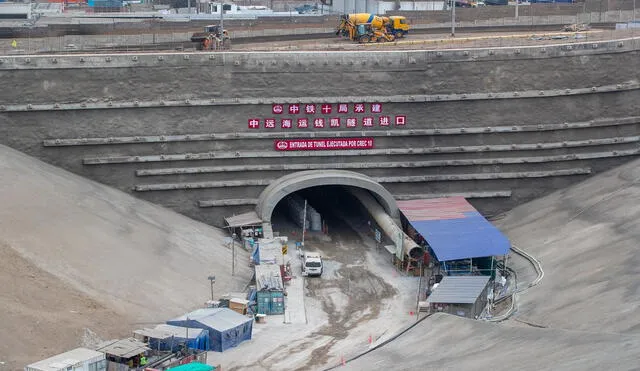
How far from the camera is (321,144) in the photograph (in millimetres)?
65750

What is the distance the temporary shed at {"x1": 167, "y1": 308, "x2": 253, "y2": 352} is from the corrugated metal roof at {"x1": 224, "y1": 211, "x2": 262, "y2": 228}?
47.2 ft

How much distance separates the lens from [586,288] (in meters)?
49.4

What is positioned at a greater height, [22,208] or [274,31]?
[274,31]

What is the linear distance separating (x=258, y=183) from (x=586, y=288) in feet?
73.4

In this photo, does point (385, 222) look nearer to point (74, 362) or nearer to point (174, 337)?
point (174, 337)

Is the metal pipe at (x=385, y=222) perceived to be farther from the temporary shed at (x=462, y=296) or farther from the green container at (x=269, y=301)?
the green container at (x=269, y=301)

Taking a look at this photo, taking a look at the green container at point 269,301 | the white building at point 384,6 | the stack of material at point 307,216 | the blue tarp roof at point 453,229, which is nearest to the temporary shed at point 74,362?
the green container at point 269,301

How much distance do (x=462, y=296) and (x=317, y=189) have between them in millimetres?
21776

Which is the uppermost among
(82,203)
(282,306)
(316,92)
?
(316,92)

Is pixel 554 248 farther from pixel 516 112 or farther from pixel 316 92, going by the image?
pixel 316 92

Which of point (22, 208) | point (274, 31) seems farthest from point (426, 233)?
point (274, 31)

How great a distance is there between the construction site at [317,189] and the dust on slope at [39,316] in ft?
0.46

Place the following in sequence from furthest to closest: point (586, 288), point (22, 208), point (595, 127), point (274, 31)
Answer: point (274, 31) < point (595, 127) < point (22, 208) < point (586, 288)

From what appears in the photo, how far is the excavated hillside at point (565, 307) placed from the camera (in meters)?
39.6
